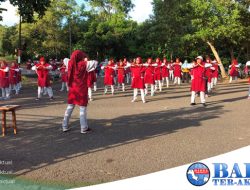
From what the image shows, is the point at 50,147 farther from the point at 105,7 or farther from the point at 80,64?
the point at 105,7

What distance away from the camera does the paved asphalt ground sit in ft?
23.1

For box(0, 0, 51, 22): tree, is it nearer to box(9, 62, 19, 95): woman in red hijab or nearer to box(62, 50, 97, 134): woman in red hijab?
box(9, 62, 19, 95): woman in red hijab

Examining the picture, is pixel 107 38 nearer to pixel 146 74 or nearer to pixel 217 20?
pixel 217 20

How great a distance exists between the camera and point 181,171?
5.84 m

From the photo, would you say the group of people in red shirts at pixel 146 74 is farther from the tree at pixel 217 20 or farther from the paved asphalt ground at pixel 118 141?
the tree at pixel 217 20

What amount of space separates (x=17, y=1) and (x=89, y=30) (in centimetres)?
2949

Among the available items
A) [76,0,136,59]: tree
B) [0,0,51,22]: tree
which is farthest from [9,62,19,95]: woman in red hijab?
[76,0,136,59]: tree

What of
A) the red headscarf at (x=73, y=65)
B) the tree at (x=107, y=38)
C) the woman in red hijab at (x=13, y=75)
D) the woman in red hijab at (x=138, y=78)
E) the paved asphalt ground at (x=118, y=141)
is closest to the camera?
the paved asphalt ground at (x=118, y=141)

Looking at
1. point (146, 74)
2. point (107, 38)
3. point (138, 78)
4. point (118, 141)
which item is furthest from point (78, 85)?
point (107, 38)

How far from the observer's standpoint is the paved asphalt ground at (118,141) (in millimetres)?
7039

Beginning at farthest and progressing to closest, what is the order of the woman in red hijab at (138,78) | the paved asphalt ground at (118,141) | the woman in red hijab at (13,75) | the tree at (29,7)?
the tree at (29,7) < the woman in red hijab at (13,75) < the woman in red hijab at (138,78) < the paved asphalt ground at (118,141)

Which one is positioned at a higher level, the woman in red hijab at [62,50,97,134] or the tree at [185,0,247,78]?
the tree at [185,0,247,78]

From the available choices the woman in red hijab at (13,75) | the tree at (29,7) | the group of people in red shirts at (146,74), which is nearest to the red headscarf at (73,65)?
the group of people in red shirts at (146,74)

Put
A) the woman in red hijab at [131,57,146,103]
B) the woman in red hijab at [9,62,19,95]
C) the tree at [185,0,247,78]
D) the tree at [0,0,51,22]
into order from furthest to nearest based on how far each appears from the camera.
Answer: the tree at [185,0,247,78]
the tree at [0,0,51,22]
the woman in red hijab at [9,62,19,95]
the woman in red hijab at [131,57,146,103]
